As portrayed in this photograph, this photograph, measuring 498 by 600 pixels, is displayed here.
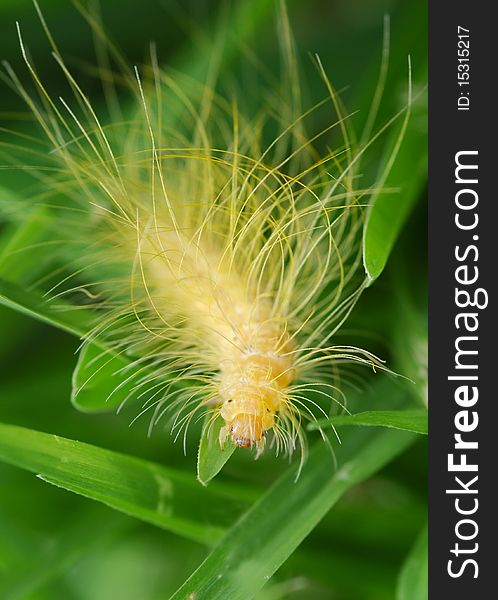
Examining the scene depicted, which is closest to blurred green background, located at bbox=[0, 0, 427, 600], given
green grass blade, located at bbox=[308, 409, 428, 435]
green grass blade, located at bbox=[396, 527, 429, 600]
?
green grass blade, located at bbox=[396, 527, 429, 600]

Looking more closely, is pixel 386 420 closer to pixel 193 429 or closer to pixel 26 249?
pixel 193 429

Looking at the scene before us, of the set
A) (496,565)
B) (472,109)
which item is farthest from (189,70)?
(496,565)

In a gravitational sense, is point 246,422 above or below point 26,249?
below

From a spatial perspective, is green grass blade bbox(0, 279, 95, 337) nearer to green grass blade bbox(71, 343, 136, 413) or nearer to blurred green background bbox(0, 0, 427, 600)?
green grass blade bbox(71, 343, 136, 413)

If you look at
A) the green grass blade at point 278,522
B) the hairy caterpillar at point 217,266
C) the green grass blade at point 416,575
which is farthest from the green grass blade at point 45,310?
the green grass blade at point 416,575

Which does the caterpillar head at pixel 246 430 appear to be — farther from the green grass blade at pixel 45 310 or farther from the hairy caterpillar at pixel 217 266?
the green grass blade at pixel 45 310

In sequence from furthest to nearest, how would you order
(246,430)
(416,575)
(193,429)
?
(193,429) < (416,575) < (246,430)

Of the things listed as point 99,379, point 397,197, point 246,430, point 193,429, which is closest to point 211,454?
point 246,430
